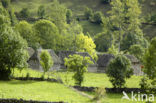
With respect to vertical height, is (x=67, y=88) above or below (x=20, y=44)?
below

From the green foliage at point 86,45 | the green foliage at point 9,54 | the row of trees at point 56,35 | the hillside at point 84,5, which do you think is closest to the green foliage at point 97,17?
the hillside at point 84,5

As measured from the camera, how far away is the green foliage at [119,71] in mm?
42875

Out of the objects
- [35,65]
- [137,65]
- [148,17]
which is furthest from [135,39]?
[35,65]

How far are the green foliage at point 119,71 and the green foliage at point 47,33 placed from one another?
40.7 m

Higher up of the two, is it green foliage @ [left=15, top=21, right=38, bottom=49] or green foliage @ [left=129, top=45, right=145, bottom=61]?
green foliage @ [left=15, top=21, right=38, bottom=49]

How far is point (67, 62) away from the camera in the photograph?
147 feet

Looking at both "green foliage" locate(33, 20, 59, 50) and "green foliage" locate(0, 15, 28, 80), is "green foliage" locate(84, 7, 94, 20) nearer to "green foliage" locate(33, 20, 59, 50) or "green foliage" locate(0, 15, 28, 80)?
"green foliage" locate(33, 20, 59, 50)

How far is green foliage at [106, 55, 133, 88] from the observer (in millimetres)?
42875

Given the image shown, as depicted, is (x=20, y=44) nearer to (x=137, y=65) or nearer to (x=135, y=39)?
(x=137, y=65)

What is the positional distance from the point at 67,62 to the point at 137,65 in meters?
37.0

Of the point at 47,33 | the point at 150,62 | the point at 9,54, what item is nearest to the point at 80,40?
the point at 47,33

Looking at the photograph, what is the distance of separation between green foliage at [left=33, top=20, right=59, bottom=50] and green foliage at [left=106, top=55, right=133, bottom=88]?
4072 cm

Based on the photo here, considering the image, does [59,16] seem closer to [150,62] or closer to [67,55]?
[67,55]

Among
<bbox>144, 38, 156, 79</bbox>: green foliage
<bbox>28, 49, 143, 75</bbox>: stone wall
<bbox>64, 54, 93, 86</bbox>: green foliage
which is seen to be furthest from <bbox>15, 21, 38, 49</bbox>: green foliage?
<bbox>144, 38, 156, 79</bbox>: green foliage
